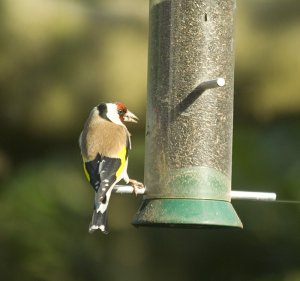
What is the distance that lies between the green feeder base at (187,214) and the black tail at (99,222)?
14 centimetres

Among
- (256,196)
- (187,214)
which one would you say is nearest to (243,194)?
(256,196)

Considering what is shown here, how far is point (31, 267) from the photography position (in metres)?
10.4

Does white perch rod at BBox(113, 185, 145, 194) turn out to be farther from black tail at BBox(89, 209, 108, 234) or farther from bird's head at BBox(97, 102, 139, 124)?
bird's head at BBox(97, 102, 139, 124)

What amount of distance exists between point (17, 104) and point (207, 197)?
279 cm

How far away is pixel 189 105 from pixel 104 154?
494 mm

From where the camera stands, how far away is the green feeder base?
21.4 feet

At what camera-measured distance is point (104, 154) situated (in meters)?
7.03

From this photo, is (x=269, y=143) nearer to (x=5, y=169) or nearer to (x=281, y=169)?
(x=281, y=169)

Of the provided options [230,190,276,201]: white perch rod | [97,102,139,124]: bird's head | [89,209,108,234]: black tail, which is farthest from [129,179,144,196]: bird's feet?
[97,102,139,124]: bird's head

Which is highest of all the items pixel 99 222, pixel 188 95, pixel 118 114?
pixel 188 95

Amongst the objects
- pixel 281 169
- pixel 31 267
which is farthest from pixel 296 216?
pixel 31 267

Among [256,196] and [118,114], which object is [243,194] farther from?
[118,114]

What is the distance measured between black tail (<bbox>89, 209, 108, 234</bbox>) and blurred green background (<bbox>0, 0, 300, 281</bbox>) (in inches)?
93.7

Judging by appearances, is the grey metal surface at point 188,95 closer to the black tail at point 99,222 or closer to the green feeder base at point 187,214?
the green feeder base at point 187,214
